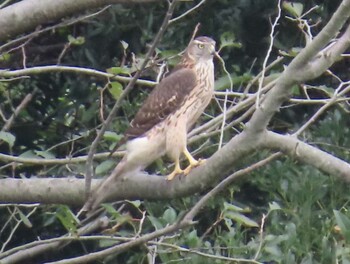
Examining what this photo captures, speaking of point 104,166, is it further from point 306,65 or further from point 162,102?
point 306,65

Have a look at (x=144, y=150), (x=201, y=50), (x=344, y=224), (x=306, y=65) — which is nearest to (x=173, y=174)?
(x=144, y=150)

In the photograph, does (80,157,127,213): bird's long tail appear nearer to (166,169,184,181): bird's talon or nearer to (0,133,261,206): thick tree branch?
(0,133,261,206): thick tree branch

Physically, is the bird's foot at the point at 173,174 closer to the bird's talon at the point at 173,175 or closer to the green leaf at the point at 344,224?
the bird's talon at the point at 173,175

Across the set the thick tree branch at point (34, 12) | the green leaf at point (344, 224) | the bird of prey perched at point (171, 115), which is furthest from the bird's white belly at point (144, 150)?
the green leaf at point (344, 224)

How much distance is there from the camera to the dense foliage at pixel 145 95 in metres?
5.30

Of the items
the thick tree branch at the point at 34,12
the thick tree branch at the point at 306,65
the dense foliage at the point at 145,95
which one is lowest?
the dense foliage at the point at 145,95

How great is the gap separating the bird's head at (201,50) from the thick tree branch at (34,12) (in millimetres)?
853

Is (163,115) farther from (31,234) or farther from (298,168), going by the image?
(31,234)

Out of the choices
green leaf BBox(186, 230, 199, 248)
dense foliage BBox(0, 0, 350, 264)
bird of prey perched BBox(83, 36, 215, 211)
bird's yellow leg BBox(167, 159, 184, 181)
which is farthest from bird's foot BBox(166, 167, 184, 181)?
dense foliage BBox(0, 0, 350, 264)

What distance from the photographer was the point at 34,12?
15.4 ft

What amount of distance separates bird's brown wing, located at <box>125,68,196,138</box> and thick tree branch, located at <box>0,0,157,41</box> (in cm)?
59

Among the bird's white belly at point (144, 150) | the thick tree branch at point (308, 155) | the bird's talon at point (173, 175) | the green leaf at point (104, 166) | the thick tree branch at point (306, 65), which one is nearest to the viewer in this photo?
the thick tree branch at point (306, 65)

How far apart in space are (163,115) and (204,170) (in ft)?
3.51

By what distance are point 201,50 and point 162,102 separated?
17.1 inches
